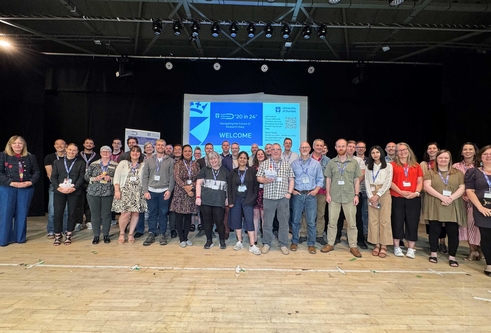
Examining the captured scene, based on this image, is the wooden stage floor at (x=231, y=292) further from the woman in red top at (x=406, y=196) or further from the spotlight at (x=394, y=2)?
the spotlight at (x=394, y=2)

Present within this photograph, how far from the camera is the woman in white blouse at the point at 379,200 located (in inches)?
140

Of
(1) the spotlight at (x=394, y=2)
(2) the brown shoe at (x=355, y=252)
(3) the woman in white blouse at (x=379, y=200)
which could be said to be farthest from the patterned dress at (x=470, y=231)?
(1) the spotlight at (x=394, y=2)

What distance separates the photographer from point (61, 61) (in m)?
6.30

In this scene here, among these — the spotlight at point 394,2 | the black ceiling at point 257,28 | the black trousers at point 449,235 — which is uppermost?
the black ceiling at point 257,28

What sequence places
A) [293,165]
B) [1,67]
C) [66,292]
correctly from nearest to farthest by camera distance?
1. [66,292]
2. [293,165]
3. [1,67]

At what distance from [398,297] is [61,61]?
8076 mm

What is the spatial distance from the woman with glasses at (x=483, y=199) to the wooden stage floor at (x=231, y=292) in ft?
1.18

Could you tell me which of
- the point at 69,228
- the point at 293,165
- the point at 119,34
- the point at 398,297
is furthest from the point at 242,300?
the point at 119,34

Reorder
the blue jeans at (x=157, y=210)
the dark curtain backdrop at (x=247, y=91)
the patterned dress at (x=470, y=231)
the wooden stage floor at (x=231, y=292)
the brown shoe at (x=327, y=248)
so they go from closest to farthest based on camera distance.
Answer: the wooden stage floor at (x=231, y=292), the patterned dress at (x=470, y=231), the brown shoe at (x=327, y=248), the blue jeans at (x=157, y=210), the dark curtain backdrop at (x=247, y=91)

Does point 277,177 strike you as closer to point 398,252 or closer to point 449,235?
point 398,252

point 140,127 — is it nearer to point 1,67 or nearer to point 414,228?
point 1,67

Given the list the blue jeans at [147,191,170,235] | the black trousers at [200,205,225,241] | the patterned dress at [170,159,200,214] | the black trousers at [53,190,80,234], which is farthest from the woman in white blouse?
the black trousers at [53,190,80,234]

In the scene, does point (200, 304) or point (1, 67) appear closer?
point (200, 304)

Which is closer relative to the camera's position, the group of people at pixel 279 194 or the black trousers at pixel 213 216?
the group of people at pixel 279 194
